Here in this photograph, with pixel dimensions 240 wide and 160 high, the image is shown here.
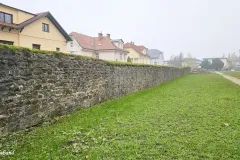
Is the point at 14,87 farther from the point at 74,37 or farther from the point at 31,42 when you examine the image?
the point at 74,37

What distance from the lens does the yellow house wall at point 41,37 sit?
70.1 feet

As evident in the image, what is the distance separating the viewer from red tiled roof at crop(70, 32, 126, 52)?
115ft

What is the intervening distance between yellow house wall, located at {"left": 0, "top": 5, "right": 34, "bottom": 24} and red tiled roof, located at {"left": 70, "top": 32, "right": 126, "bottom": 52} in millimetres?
12065

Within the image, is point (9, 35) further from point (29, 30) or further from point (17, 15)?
point (17, 15)

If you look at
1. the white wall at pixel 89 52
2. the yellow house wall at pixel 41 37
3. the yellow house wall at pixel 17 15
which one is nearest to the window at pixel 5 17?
the yellow house wall at pixel 17 15

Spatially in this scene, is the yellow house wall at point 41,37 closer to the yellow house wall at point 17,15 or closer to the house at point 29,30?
the house at point 29,30

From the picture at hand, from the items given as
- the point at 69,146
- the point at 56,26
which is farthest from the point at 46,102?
the point at 56,26

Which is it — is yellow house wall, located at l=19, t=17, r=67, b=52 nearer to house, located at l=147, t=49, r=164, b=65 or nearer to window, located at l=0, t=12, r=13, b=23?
window, located at l=0, t=12, r=13, b=23

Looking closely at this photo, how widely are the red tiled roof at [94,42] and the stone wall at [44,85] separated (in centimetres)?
2682

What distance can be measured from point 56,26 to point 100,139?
75.4 feet

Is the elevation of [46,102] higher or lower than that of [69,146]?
higher

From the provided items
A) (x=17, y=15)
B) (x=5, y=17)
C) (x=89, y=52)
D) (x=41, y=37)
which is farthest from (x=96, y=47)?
(x=5, y=17)

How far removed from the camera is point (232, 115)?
6312mm

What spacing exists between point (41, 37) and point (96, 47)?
1555cm
